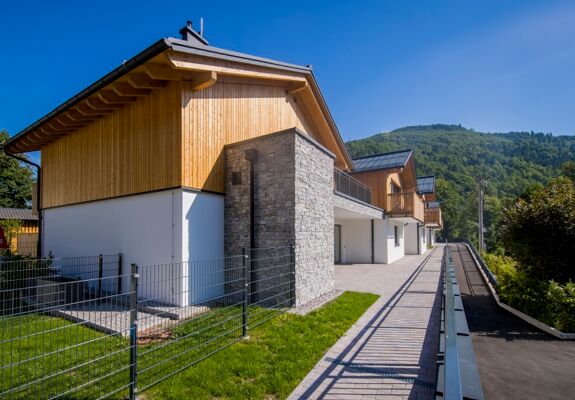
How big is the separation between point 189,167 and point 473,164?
3419 inches

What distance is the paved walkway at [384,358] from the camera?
3.79m

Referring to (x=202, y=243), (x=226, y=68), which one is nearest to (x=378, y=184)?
(x=226, y=68)

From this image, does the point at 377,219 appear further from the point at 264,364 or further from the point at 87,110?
the point at 264,364

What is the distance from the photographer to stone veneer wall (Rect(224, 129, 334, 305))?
7.57 meters

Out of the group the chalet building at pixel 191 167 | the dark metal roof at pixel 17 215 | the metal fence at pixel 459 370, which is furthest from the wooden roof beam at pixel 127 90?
the dark metal roof at pixel 17 215

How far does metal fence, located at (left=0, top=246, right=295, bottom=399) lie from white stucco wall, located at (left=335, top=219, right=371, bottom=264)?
12.2 meters

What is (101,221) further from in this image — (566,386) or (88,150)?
(566,386)

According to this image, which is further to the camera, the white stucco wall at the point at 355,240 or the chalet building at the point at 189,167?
the white stucco wall at the point at 355,240

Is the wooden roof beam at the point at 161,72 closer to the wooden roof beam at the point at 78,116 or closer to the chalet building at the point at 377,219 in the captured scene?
the wooden roof beam at the point at 78,116

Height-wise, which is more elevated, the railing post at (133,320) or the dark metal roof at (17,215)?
the dark metal roof at (17,215)

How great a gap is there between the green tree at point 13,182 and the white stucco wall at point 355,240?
102 feet

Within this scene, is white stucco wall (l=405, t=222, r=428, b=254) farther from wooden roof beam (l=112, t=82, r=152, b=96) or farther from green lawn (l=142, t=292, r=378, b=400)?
wooden roof beam (l=112, t=82, r=152, b=96)

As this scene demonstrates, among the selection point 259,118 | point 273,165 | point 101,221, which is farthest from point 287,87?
point 101,221

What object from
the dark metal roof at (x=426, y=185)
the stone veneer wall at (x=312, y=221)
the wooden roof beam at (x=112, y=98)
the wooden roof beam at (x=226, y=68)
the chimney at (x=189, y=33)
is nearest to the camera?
the wooden roof beam at (x=226, y=68)
